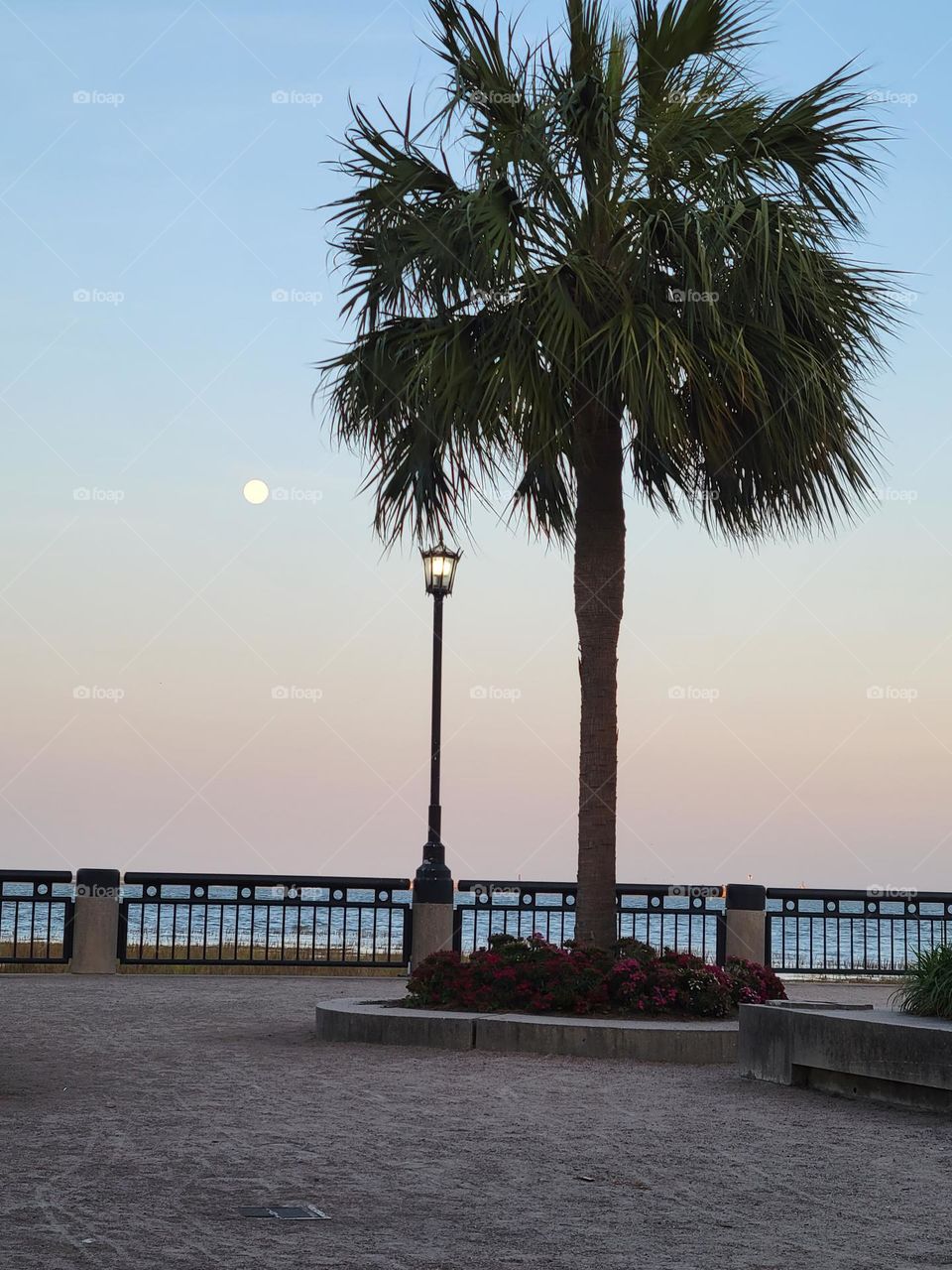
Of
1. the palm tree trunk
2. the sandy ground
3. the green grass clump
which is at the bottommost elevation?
the sandy ground

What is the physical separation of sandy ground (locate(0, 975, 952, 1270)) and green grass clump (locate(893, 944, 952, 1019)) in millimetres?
796

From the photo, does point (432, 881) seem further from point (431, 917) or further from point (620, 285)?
point (620, 285)

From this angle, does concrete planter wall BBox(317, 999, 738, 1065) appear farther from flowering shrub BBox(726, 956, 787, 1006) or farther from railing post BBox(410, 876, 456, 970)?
railing post BBox(410, 876, 456, 970)

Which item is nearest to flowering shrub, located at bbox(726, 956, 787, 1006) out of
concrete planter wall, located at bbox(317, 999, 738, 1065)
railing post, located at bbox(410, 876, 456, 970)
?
concrete planter wall, located at bbox(317, 999, 738, 1065)

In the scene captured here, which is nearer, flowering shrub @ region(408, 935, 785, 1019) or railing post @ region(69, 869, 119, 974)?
flowering shrub @ region(408, 935, 785, 1019)

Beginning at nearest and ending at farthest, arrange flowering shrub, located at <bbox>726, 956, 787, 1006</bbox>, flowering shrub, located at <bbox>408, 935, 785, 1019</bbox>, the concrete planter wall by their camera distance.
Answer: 1. the concrete planter wall
2. flowering shrub, located at <bbox>408, 935, 785, 1019</bbox>
3. flowering shrub, located at <bbox>726, 956, 787, 1006</bbox>

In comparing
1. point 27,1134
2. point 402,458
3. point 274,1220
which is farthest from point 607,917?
point 274,1220

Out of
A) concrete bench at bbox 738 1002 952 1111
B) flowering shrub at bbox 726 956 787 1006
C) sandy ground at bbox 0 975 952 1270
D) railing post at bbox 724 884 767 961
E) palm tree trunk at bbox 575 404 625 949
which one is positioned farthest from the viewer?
railing post at bbox 724 884 767 961

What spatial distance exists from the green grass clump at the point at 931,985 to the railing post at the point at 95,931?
12604mm

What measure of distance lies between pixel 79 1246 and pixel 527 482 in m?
12.1

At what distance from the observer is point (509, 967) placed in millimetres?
13633

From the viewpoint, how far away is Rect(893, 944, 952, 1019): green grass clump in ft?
32.7

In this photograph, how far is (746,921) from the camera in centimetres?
2103

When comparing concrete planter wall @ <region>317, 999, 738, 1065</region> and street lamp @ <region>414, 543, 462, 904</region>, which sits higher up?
street lamp @ <region>414, 543, 462, 904</region>
